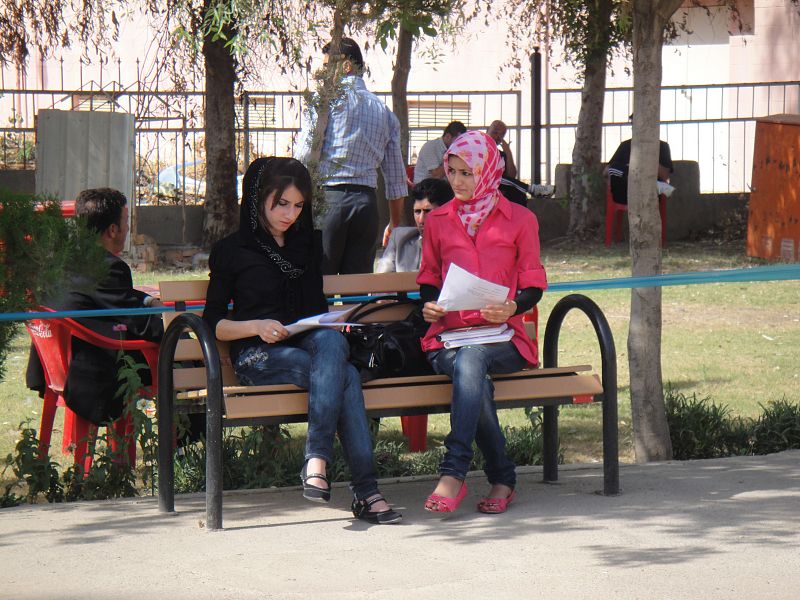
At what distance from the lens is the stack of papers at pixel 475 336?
525 cm

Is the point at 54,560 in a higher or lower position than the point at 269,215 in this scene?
lower

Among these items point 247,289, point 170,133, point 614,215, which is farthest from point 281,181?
point 170,133

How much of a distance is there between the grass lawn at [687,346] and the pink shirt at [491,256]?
1609 millimetres

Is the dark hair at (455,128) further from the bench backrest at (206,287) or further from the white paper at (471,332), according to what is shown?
the white paper at (471,332)

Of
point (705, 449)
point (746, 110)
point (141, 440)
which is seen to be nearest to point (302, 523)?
point (141, 440)

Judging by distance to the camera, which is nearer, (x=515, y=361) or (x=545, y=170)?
(x=515, y=361)

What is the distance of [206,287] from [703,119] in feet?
52.1

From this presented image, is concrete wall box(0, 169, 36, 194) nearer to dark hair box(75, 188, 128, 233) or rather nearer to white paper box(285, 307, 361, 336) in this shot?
dark hair box(75, 188, 128, 233)

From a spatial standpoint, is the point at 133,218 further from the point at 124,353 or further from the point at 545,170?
the point at 124,353

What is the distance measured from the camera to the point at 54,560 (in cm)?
451

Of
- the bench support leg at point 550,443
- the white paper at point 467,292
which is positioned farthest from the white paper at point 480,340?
the bench support leg at point 550,443

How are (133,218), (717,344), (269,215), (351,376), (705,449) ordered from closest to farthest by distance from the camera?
(351,376) → (269,215) → (705,449) → (717,344) → (133,218)

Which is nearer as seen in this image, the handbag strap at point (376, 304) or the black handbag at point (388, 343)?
the black handbag at point (388, 343)

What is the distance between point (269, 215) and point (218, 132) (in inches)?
436
